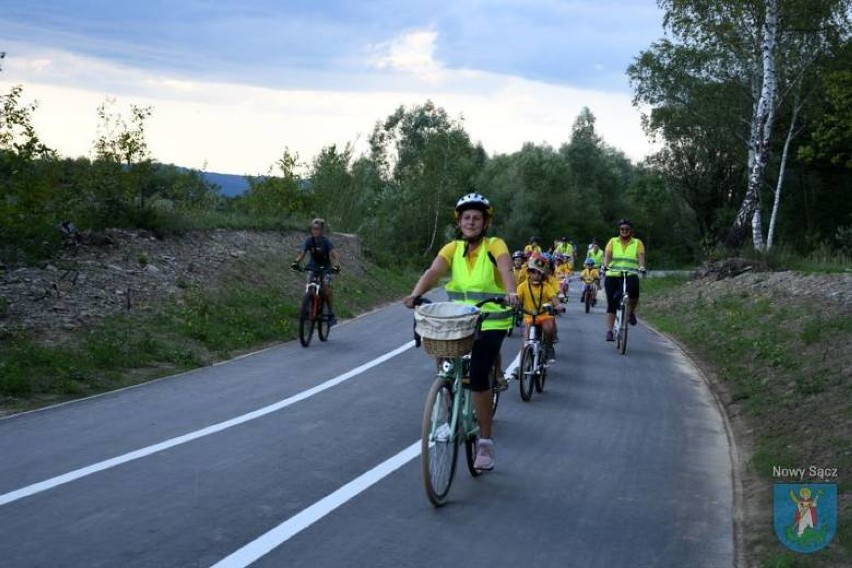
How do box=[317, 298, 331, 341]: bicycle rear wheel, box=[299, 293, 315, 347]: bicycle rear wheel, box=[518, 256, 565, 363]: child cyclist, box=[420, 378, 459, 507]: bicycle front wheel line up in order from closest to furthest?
box=[420, 378, 459, 507]: bicycle front wheel
box=[518, 256, 565, 363]: child cyclist
box=[299, 293, 315, 347]: bicycle rear wheel
box=[317, 298, 331, 341]: bicycle rear wheel

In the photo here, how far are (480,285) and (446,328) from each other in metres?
0.82

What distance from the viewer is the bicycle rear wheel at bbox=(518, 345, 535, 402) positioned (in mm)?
11641

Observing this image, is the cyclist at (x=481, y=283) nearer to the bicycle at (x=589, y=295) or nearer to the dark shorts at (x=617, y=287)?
the dark shorts at (x=617, y=287)

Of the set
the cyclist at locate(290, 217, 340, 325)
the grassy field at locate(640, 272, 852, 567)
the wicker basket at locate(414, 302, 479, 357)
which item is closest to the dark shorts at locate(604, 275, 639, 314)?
the grassy field at locate(640, 272, 852, 567)

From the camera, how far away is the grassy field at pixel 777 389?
22.6ft

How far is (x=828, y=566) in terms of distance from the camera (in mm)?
5871

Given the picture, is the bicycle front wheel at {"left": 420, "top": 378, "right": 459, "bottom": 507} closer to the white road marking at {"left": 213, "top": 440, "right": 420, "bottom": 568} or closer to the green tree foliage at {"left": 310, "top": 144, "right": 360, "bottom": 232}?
the white road marking at {"left": 213, "top": 440, "right": 420, "bottom": 568}

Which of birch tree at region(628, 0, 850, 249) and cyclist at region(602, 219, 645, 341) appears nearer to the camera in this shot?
cyclist at region(602, 219, 645, 341)

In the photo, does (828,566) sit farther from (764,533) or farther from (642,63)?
(642,63)

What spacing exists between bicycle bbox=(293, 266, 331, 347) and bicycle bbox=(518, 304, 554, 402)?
5.13 metres

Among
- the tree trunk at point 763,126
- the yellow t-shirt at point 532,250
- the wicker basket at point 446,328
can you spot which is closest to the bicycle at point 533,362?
Answer: the wicker basket at point 446,328

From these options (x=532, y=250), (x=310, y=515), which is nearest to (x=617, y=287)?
(x=532, y=250)

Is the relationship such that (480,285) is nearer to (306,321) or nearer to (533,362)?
(533,362)
